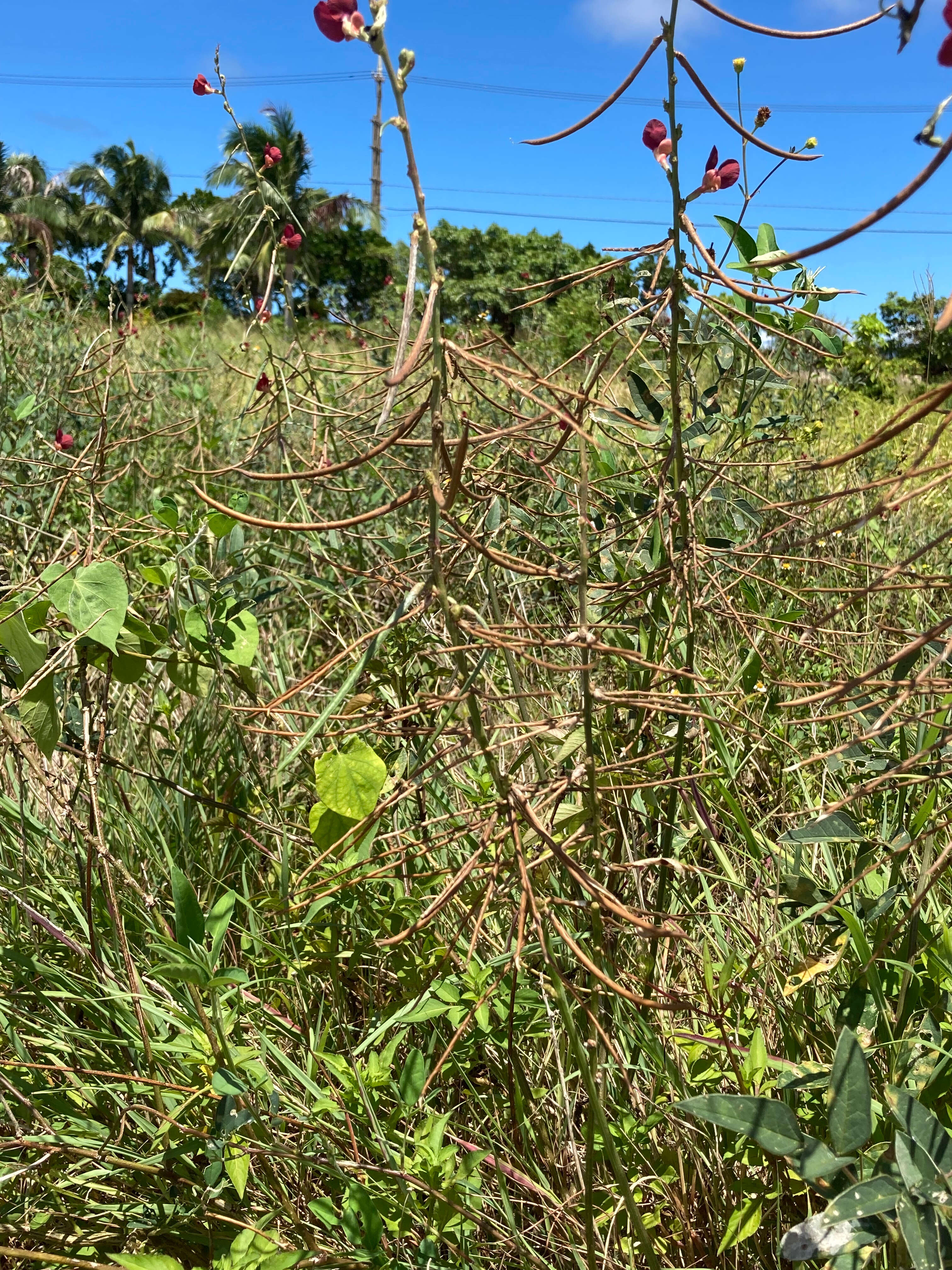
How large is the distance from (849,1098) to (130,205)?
4439cm

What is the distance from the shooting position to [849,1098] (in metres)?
0.76

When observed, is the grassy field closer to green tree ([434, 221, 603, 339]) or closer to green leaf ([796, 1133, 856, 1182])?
green leaf ([796, 1133, 856, 1182])

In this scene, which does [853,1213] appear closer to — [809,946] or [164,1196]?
[809,946]

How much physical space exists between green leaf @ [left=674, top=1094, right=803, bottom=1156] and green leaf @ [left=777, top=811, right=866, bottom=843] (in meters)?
0.30

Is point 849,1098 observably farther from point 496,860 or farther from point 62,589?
point 62,589

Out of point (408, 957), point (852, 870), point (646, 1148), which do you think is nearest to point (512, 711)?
point (408, 957)

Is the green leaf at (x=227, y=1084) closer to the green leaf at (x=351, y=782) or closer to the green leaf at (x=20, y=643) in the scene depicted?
the green leaf at (x=351, y=782)

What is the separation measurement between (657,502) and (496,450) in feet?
1.60

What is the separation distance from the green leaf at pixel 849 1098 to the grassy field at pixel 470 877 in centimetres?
3

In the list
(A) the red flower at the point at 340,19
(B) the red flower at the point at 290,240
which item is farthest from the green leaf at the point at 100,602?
(B) the red flower at the point at 290,240

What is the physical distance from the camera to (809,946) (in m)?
1.26

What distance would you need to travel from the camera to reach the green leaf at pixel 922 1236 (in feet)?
2.24

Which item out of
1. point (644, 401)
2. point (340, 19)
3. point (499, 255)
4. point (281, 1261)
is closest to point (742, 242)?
point (644, 401)

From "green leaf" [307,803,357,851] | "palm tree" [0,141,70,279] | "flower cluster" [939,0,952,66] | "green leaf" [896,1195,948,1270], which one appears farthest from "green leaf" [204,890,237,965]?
"palm tree" [0,141,70,279]
